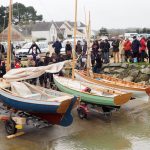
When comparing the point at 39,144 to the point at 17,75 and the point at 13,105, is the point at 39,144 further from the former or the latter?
the point at 17,75

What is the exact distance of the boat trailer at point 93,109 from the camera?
54.2ft

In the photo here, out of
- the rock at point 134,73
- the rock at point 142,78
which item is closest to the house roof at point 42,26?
the rock at point 134,73

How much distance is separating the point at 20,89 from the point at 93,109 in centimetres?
323

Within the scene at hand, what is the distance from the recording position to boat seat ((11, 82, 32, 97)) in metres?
16.2

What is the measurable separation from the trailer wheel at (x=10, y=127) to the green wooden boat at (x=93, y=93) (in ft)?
11.4

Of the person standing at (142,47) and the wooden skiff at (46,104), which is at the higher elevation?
the person standing at (142,47)

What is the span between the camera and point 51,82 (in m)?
22.1

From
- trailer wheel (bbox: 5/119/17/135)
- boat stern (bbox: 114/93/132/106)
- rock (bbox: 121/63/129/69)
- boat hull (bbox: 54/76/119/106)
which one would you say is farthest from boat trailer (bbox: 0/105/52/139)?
rock (bbox: 121/63/129/69)

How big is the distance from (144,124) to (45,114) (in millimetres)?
4197

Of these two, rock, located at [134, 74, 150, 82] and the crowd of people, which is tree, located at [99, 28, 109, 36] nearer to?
the crowd of people

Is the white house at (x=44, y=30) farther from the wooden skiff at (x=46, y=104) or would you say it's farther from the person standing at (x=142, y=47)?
the wooden skiff at (x=46, y=104)

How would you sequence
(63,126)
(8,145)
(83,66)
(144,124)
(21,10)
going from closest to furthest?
(8,145) < (63,126) < (144,124) < (83,66) < (21,10)

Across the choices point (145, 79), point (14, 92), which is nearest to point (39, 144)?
point (14, 92)

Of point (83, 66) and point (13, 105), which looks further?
point (83, 66)
